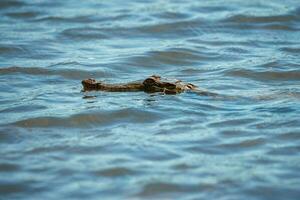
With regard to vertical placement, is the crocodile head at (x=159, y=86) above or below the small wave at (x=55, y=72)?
below

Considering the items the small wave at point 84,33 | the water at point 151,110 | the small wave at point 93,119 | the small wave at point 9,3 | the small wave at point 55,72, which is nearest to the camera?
the water at point 151,110

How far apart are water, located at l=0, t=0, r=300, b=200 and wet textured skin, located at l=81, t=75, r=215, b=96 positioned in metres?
0.09

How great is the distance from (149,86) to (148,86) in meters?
0.01

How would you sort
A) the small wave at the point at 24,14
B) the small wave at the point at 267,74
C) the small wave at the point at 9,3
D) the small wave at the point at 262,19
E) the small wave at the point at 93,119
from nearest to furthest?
the small wave at the point at 93,119, the small wave at the point at 267,74, the small wave at the point at 262,19, the small wave at the point at 24,14, the small wave at the point at 9,3

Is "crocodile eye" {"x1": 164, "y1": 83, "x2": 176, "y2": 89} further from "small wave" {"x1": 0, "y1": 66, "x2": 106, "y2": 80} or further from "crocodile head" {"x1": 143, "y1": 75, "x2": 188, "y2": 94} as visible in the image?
"small wave" {"x1": 0, "y1": 66, "x2": 106, "y2": 80}

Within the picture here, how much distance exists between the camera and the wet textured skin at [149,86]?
609 cm

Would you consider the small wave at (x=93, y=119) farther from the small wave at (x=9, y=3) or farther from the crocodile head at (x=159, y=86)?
the small wave at (x=9, y=3)

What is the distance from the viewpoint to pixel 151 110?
18.6 ft

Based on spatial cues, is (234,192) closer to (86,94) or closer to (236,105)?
(236,105)


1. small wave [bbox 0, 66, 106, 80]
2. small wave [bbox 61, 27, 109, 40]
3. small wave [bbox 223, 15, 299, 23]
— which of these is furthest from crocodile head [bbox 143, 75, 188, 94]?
small wave [bbox 223, 15, 299, 23]

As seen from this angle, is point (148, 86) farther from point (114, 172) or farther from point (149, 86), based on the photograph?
point (114, 172)

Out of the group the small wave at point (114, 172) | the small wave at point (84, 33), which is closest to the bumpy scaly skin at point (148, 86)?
the small wave at point (114, 172)

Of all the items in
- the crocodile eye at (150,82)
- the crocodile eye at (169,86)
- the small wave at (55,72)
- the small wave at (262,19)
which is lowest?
the crocodile eye at (169,86)

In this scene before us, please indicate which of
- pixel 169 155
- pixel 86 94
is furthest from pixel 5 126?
pixel 169 155
